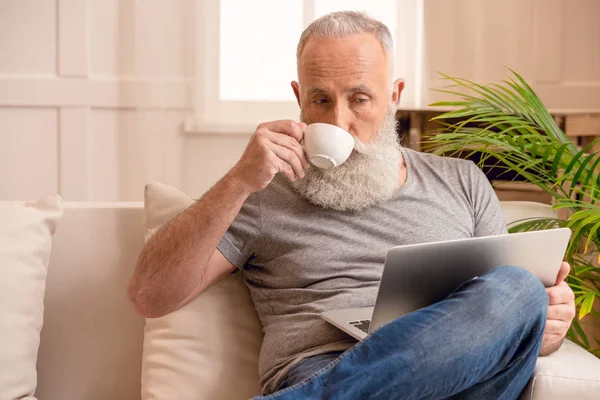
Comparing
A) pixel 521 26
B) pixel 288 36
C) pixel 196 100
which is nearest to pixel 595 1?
pixel 521 26

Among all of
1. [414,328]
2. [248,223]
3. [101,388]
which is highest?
[248,223]

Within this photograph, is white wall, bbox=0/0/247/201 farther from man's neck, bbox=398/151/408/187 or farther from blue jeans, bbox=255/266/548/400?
blue jeans, bbox=255/266/548/400

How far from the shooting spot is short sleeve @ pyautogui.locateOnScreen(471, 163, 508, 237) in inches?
71.2

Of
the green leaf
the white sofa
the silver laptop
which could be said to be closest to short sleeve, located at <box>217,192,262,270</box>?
the white sofa

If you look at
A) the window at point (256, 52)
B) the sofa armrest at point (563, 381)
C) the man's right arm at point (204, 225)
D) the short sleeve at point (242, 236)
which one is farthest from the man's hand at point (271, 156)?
the window at point (256, 52)

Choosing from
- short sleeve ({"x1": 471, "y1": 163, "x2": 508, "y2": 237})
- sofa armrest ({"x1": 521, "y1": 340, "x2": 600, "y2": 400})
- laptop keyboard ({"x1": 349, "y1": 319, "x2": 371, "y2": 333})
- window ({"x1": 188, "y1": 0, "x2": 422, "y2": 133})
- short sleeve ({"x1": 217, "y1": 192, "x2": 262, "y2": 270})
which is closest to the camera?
sofa armrest ({"x1": 521, "y1": 340, "x2": 600, "y2": 400})

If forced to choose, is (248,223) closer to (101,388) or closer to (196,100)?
(101,388)

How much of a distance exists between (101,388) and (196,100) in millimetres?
2108

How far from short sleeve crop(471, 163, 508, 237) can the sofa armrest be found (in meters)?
0.44

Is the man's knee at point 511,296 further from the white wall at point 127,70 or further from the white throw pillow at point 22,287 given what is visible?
the white wall at point 127,70

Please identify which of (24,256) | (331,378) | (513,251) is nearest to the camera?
(331,378)

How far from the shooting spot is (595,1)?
3547mm

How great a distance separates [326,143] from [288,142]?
80 millimetres

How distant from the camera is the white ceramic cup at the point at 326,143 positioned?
1.55 m
